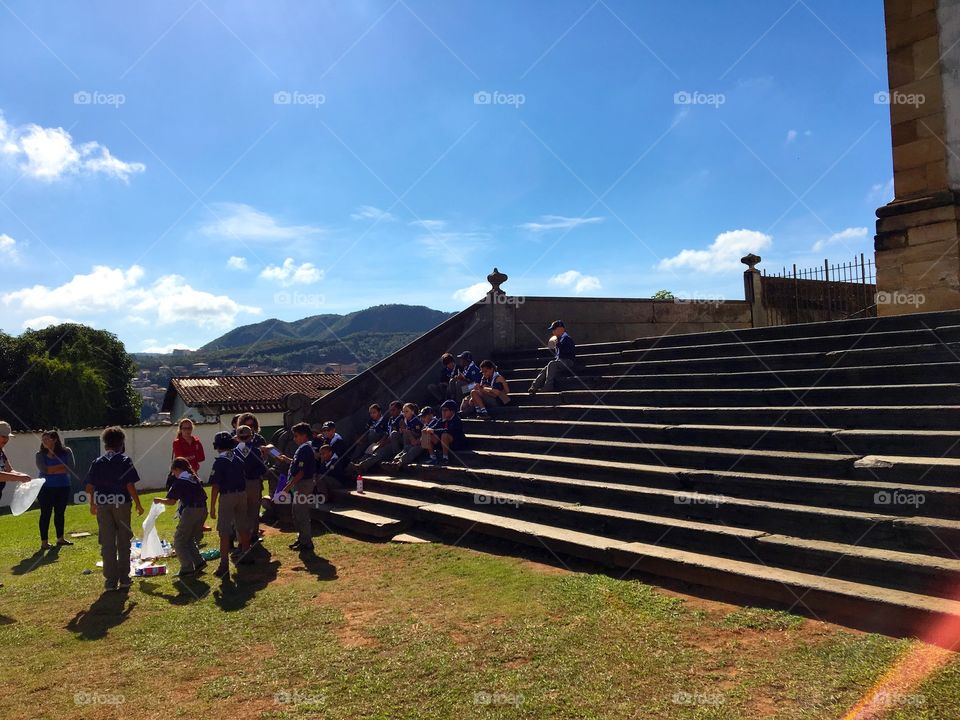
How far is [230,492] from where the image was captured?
7633 mm

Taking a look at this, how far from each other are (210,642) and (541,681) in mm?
2738

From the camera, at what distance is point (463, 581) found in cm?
621

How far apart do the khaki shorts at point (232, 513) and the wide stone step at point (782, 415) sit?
4.66 meters

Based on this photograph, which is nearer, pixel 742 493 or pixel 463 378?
pixel 742 493

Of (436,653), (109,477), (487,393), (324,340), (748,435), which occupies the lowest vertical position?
(436,653)

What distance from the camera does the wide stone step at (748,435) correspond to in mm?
5898

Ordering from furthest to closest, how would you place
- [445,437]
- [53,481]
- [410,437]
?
[410,437], [445,437], [53,481]

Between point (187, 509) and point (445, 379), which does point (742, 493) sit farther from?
point (445, 379)

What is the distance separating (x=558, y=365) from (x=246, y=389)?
1097 inches

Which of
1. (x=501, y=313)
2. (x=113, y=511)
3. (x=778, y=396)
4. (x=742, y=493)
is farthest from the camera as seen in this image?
(x=501, y=313)

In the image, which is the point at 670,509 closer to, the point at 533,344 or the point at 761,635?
the point at 761,635

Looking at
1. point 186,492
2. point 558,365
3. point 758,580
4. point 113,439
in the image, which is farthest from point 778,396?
→ point 113,439

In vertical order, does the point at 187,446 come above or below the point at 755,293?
below

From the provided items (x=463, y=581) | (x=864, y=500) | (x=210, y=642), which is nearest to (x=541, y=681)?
(x=463, y=581)
